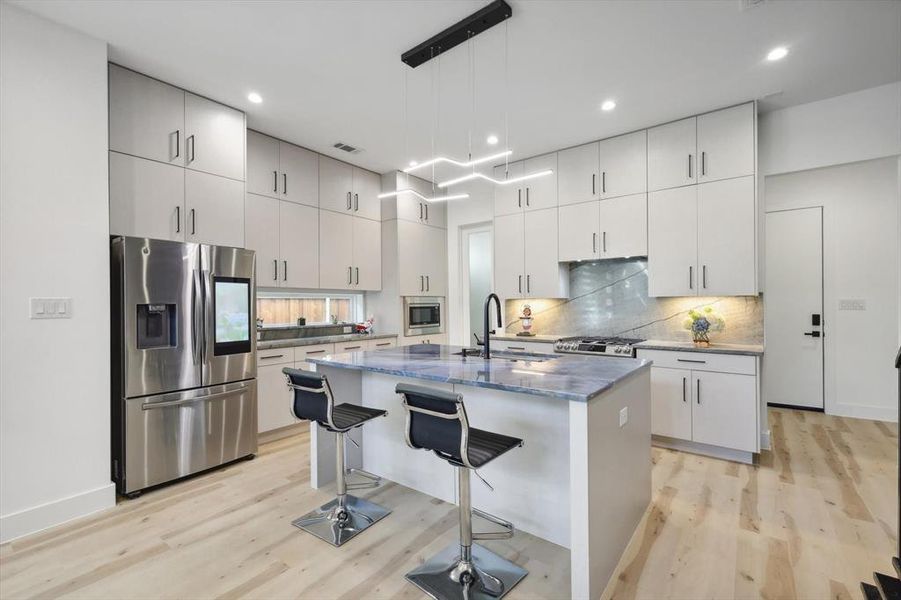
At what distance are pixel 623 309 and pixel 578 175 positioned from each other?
1.54 m

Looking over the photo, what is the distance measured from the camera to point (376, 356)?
2846 mm

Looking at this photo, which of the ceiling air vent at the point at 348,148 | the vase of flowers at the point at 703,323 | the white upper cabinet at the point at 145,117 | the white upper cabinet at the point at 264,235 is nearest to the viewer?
the white upper cabinet at the point at 145,117

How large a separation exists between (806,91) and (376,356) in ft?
13.4

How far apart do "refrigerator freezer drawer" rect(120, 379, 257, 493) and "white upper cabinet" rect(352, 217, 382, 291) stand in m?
1.98

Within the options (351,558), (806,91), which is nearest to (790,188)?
(806,91)

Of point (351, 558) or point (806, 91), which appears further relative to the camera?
point (806, 91)

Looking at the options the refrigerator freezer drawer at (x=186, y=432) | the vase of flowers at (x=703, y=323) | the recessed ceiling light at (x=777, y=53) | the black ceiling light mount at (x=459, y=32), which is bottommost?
the refrigerator freezer drawer at (x=186, y=432)

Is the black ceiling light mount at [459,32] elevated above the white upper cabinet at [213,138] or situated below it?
above

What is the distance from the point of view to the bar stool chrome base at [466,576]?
72.9 inches

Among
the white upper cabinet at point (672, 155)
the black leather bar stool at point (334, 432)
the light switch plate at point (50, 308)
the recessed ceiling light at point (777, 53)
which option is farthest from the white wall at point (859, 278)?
the light switch plate at point (50, 308)

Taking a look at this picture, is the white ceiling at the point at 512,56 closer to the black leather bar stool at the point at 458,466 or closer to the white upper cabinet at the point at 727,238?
the white upper cabinet at the point at 727,238

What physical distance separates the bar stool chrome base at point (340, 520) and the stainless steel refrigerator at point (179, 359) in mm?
1223

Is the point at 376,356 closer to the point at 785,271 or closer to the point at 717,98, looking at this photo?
the point at 717,98

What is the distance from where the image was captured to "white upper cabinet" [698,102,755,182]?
3.50 metres
